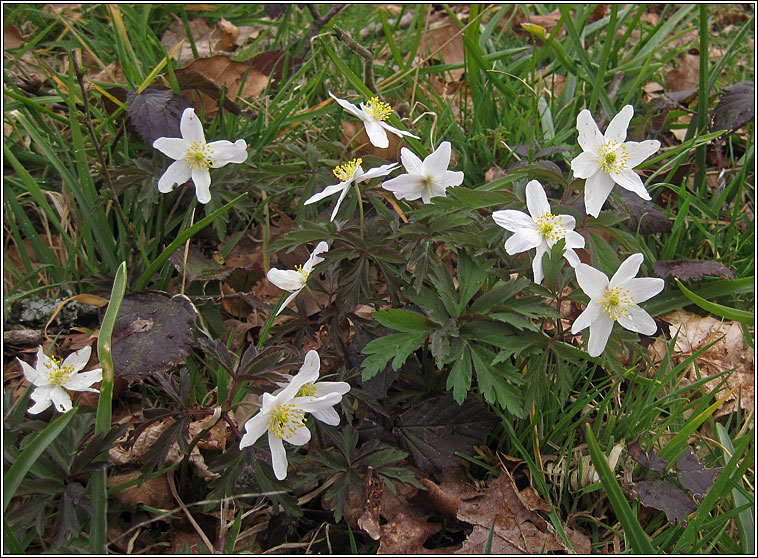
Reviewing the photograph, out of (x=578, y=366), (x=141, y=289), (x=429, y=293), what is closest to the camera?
(x=429, y=293)

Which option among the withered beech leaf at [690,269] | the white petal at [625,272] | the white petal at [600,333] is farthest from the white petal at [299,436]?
the withered beech leaf at [690,269]

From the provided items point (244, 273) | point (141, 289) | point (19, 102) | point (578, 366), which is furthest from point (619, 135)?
point (19, 102)

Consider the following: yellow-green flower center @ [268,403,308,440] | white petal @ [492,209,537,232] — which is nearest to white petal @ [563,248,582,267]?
white petal @ [492,209,537,232]

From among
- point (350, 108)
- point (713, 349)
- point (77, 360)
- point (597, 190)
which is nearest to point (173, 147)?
point (350, 108)

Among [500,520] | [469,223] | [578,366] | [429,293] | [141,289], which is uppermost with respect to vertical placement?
[469,223]

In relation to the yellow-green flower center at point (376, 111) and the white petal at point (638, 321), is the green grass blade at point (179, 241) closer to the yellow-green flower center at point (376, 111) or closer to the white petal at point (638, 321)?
the yellow-green flower center at point (376, 111)

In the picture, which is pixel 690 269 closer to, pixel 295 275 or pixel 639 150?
pixel 639 150

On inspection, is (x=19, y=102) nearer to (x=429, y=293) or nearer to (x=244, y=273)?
(x=244, y=273)
